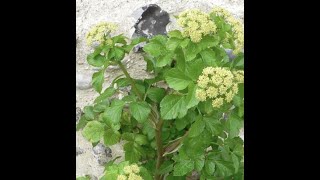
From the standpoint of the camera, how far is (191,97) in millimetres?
1522

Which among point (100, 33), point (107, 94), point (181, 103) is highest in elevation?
point (100, 33)

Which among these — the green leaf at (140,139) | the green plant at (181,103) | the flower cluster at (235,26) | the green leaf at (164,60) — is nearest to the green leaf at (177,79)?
the green plant at (181,103)

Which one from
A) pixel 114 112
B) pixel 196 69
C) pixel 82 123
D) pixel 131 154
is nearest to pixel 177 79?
pixel 196 69

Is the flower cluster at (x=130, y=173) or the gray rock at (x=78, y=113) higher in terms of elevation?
the flower cluster at (x=130, y=173)

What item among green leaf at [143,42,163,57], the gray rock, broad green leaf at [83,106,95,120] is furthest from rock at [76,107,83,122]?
green leaf at [143,42,163,57]

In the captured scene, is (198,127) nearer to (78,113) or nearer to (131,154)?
(131,154)

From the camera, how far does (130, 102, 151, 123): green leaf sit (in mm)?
1722

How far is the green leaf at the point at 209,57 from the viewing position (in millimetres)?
1601

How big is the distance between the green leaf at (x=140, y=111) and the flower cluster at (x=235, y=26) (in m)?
0.32

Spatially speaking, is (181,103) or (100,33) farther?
(100,33)

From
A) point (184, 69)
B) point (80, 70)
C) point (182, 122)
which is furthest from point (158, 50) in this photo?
point (80, 70)

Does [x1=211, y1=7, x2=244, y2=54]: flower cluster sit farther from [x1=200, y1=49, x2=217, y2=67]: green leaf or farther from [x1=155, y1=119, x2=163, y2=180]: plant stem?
[x1=155, y1=119, x2=163, y2=180]: plant stem

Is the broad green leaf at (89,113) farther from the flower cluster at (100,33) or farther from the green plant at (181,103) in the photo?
the flower cluster at (100,33)

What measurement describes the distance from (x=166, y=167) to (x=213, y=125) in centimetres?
31
